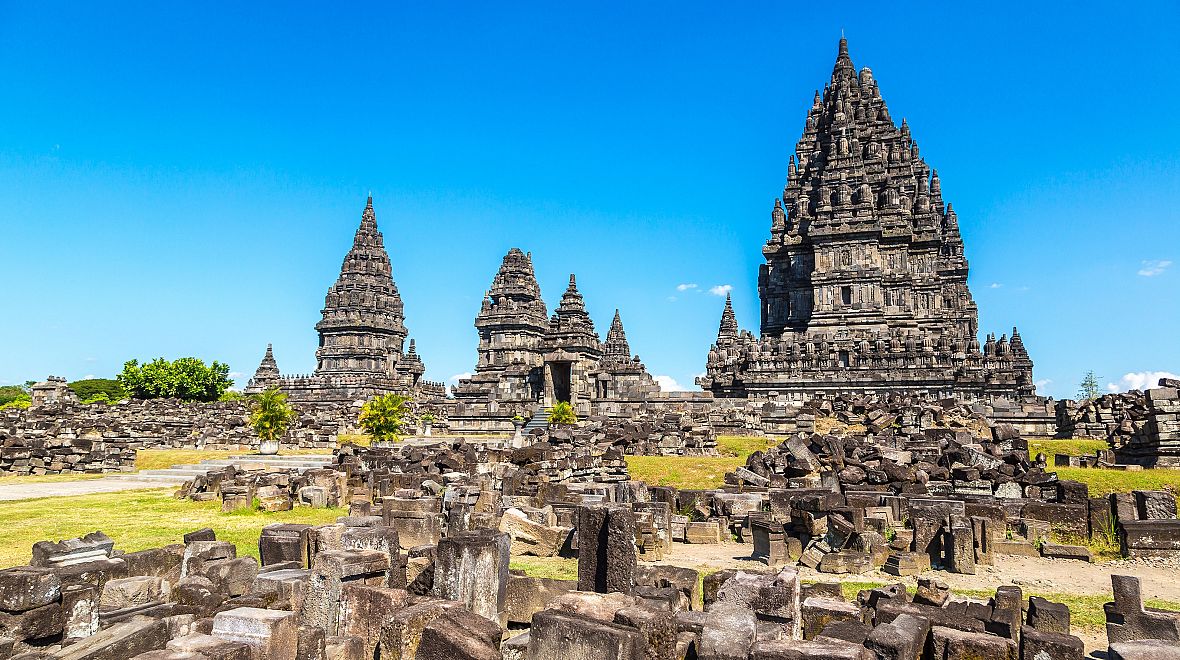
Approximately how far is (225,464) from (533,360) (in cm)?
3218

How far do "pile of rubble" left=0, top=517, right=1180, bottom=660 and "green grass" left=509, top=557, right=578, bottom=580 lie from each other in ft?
4.81

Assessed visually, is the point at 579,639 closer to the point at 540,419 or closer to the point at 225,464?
the point at 225,464

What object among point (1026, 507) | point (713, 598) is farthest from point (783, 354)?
point (713, 598)

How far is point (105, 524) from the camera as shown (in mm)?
11930

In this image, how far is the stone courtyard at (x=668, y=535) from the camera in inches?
195

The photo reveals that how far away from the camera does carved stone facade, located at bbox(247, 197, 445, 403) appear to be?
56875 mm

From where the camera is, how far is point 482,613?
6.04 metres

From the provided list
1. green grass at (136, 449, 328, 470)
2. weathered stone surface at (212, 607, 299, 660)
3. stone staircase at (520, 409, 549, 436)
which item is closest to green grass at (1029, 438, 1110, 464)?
stone staircase at (520, 409, 549, 436)

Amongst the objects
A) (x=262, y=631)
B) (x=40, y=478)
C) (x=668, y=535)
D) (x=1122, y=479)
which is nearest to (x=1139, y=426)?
(x=1122, y=479)

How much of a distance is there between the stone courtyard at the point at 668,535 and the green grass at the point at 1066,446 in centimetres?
61

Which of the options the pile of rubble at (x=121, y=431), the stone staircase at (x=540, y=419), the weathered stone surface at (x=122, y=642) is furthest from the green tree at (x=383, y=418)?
the weathered stone surface at (x=122, y=642)

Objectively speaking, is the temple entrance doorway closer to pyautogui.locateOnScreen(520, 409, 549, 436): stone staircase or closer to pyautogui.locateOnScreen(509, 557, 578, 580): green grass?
pyautogui.locateOnScreen(520, 409, 549, 436): stone staircase

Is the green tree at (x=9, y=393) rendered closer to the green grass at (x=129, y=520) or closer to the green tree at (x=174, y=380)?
the green tree at (x=174, y=380)

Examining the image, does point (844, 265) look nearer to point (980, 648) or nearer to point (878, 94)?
point (878, 94)
